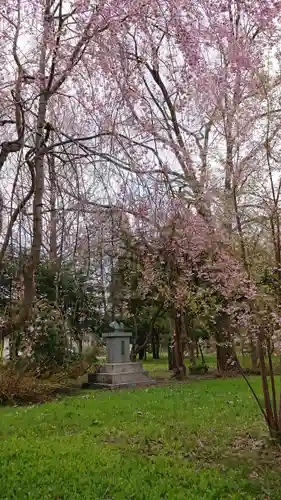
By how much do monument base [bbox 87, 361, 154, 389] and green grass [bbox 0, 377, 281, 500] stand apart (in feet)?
10.8

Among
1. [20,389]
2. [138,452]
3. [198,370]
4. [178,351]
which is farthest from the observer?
[198,370]

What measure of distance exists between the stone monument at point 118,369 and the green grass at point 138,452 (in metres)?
3.37

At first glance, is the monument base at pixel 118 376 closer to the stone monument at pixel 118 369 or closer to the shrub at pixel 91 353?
the stone monument at pixel 118 369

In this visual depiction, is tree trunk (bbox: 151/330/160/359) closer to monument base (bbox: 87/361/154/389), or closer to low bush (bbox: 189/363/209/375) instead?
low bush (bbox: 189/363/209/375)

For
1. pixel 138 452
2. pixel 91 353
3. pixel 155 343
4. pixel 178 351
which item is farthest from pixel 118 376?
pixel 155 343

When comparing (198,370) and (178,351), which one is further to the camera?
(198,370)

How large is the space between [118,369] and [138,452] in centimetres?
730

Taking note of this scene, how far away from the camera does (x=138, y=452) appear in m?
4.81

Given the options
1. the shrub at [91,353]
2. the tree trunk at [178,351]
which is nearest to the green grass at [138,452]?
the tree trunk at [178,351]

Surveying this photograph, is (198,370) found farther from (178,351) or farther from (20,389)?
(20,389)

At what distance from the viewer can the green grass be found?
11.6 feet

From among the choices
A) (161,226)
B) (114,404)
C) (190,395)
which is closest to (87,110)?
(161,226)

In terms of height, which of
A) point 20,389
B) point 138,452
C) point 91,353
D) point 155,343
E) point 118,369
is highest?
point 155,343

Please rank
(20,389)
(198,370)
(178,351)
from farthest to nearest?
(198,370), (178,351), (20,389)
